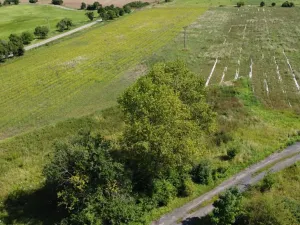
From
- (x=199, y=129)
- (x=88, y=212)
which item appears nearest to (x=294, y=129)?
(x=199, y=129)

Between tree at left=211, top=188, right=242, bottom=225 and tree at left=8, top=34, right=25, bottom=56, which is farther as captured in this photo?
tree at left=8, top=34, right=25, bottom=56

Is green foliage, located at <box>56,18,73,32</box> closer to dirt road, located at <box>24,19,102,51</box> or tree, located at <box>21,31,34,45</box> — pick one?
dirt road, located at <box>24,19,102,51</box>

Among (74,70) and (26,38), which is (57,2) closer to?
(26,38)

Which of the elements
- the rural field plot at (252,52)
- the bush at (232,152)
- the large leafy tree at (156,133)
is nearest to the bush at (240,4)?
the rural field plot at (252,52)

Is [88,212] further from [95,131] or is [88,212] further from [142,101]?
[95,131]

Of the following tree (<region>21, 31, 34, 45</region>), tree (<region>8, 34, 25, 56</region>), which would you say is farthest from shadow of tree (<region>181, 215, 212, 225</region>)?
tree (<region>21, 31, 34, 45</region>)

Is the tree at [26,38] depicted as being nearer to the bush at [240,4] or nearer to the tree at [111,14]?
the tree at [111,14]
